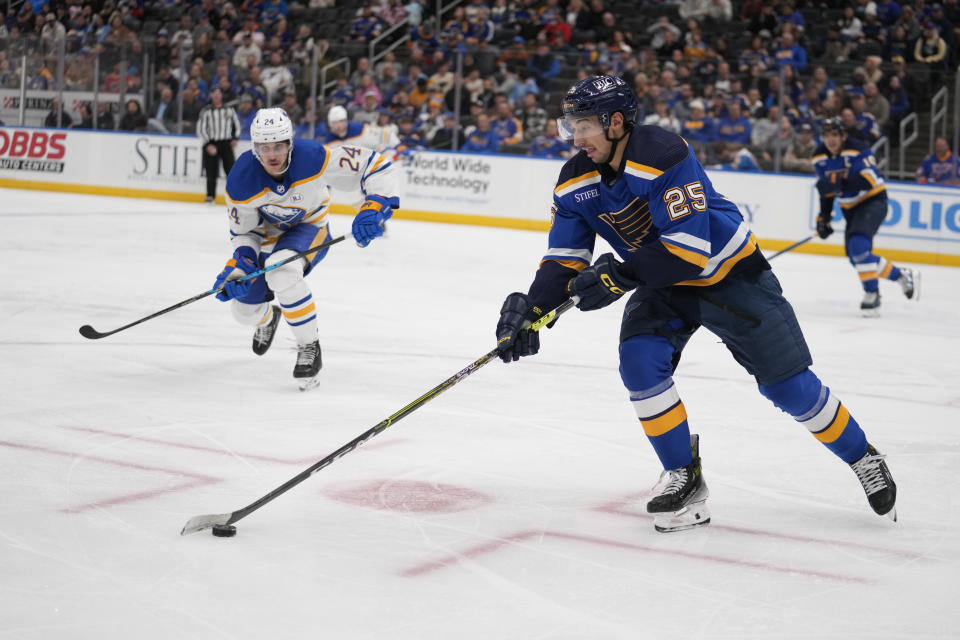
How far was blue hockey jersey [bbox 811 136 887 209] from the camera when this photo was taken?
8062 millimetres

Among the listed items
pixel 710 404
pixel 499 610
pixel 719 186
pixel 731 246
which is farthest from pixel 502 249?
pixel 499 610

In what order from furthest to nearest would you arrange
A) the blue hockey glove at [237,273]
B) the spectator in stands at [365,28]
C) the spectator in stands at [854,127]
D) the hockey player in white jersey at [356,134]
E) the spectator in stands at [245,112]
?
the spectator in stands at [365,28]
the spectator in stands at [245,112]
the spectator in stands at [854,127]
the hockey player in white jersey at [356,134]
the blue hockey glove at [237,273]

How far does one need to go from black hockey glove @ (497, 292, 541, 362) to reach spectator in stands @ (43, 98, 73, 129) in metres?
13.0

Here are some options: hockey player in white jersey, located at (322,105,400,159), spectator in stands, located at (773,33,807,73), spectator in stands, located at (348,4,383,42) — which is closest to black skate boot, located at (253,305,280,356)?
hockey player in white jersey, located at (322,105,400,159)

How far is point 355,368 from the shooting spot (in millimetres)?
5473

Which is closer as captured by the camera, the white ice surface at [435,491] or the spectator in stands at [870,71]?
the white ice surface at [435,491]

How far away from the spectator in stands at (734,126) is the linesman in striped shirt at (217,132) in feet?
19.1

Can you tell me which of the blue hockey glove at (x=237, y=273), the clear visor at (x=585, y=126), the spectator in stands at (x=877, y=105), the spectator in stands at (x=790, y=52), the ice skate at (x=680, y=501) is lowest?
the ice skate at (x=680, y=501)

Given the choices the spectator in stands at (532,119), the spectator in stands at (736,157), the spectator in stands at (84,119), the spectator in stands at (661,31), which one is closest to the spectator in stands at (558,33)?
the spectator in stands at (661,31)

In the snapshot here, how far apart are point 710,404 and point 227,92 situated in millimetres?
10845

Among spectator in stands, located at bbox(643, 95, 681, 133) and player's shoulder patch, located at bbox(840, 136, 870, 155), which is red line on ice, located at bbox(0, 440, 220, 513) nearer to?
player's shoulder patch, located at bbox(840, 136, 870, 155)

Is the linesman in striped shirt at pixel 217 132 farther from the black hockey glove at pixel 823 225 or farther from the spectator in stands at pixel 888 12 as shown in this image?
the black hockey glove at pixel 823 225

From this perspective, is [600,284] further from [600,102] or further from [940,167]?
[940,167]

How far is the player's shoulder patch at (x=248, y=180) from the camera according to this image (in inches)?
199
